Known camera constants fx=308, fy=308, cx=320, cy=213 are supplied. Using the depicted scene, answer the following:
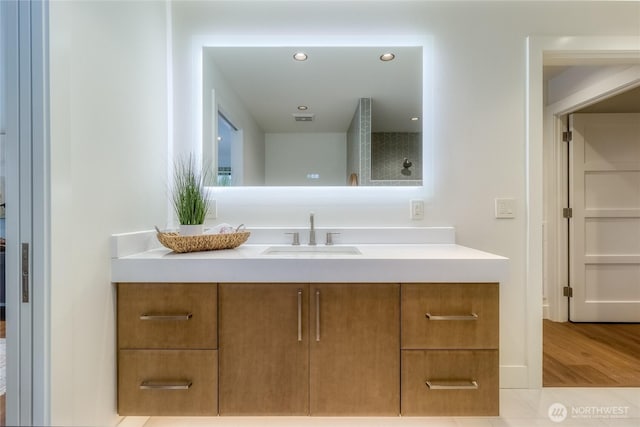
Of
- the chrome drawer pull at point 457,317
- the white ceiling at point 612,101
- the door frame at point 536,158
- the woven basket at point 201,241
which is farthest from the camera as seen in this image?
the white ceiling at point 612,101

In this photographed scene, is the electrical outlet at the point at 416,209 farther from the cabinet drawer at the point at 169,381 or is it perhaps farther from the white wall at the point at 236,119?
the cabinet drawer at the point at 169,381

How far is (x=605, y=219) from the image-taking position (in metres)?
2.74

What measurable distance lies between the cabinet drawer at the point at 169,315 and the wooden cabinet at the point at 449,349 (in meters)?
0.75

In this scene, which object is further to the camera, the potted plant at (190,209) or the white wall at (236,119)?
the white wall at (236,119)

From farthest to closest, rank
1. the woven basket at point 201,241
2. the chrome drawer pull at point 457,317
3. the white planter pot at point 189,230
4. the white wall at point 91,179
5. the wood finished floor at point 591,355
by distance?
the wood finished floor at point 591,355, the white planter pot at point 189,230, the woven basket at point 201,241, the chrome drawer pull at point 457,317, the white wall at point 91,179

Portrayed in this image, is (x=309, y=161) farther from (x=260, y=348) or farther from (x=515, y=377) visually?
(x=515, y=377)

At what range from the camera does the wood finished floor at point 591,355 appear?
1805mm

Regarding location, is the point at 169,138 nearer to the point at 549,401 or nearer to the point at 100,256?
the point at 100,256

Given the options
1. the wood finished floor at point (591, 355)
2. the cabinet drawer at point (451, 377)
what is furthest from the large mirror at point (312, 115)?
the wood finished floor at point (591, 355)

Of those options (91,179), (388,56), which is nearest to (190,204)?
(91,179)

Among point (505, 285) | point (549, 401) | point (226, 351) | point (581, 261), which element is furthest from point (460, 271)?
point (581, 261)

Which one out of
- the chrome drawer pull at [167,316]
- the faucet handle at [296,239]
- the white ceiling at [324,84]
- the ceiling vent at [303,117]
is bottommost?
the chrome drawer pull at [167,316]

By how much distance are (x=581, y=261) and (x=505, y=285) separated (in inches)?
63.9

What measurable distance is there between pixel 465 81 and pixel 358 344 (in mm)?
1507
